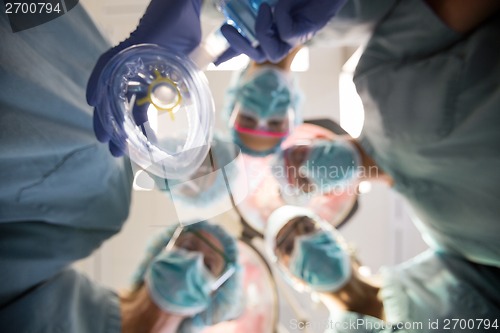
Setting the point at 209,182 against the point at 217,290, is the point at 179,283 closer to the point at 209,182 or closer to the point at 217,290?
the point at 217,290

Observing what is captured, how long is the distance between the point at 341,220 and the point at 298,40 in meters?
0.88

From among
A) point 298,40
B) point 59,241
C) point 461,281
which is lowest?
point 461,281

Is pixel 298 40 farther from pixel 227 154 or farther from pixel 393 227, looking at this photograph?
pixel 393 227

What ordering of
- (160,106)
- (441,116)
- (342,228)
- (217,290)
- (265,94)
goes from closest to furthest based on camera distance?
(160,106)
(441,116)
(217,290)
(265,94)
(342,228)

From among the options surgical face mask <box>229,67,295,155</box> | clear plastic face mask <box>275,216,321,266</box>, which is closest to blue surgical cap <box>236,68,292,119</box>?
surgical face mask <box>229,67,295,155</box>

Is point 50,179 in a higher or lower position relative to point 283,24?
lower

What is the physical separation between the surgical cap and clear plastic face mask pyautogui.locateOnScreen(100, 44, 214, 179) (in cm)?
42

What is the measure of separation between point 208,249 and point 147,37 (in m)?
0.58

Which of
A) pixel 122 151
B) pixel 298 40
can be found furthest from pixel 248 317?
pixel 298 40

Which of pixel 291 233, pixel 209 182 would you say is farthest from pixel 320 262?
pixel 209 182

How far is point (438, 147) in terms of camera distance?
815mm

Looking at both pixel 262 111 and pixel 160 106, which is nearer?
pixel 160 106

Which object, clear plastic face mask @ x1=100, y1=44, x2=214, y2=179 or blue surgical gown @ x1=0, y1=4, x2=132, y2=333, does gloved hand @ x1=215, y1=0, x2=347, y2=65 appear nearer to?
clear plastic face mask @ x1=100, y1=44, x2=214, y2=179

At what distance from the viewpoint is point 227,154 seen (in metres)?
0.92
